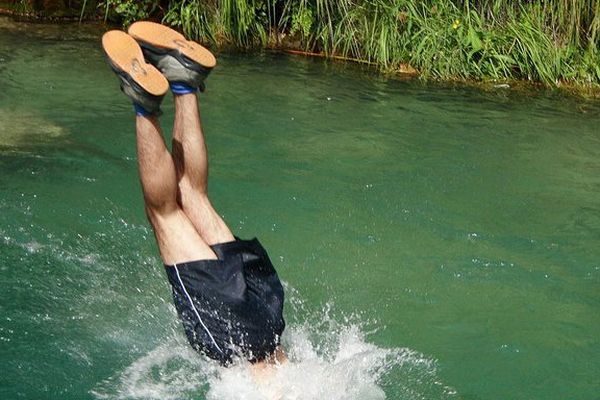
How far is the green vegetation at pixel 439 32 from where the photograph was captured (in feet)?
36.1

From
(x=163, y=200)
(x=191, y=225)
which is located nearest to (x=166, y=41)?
(x=163, y=200)

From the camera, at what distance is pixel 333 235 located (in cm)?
671

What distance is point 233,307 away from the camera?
15.4ft

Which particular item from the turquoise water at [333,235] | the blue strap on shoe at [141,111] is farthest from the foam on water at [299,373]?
the blue strap on shoe at [141,111]

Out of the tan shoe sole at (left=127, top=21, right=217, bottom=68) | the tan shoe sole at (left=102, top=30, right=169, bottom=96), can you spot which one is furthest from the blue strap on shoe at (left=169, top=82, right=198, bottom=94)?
the tan shoe sole at (left=102, top=30, right=169, bottom=96)

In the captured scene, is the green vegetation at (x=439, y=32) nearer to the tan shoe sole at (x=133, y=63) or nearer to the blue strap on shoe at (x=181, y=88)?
the blue strap on shoe at (x=181, y=88)

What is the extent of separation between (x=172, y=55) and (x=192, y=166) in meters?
0.55

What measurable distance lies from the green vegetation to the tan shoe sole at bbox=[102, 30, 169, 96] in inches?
262

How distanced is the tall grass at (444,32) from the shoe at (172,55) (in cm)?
626

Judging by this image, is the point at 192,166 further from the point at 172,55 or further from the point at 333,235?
the point at 333,235

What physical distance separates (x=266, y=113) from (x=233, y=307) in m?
4.64

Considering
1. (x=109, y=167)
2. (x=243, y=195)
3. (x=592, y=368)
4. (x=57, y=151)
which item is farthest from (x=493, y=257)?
(x=57, y=151)

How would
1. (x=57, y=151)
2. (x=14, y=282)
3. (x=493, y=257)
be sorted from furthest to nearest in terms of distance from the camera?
(x=57, y=151), (x=493, y=257), (x=14, y=282)

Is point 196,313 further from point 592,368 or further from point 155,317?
point 592,368
